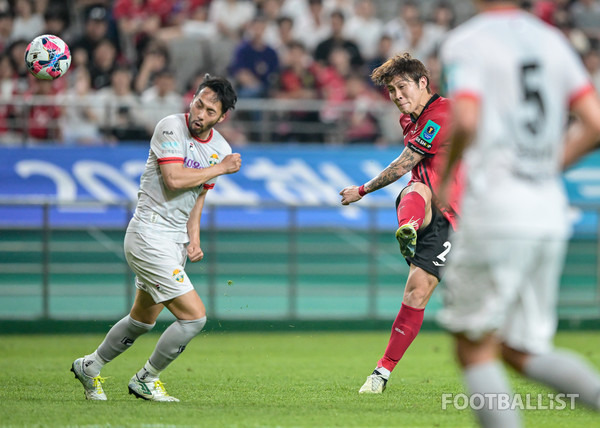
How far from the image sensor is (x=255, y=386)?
25.8 feet

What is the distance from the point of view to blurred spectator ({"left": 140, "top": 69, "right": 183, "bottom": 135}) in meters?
13.9

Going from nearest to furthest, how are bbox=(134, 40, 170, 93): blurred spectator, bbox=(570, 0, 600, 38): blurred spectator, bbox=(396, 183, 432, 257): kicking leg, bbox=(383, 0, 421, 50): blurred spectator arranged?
bbox=(396, 183, 432, 257): kicking leg < bbox=(134, 40, 170, 93): blurred spectator < bbox=(383, 0, 421, 50): blurred spectator < bbox=(570, 0, 600, 38): blurred spectator

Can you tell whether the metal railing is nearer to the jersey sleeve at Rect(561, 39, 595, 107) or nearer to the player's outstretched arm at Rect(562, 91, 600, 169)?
the player's outstretched arm at Rect(562, 91, 600, 169)

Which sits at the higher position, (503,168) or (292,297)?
(503,168)


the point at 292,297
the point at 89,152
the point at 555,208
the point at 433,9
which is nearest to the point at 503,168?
the point at 555,208

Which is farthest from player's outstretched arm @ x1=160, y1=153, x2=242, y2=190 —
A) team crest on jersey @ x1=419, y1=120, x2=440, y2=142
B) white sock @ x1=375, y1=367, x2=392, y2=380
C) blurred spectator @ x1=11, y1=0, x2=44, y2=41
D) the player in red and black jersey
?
blurred spectator @ x1=11, y1=0, x2=44, y2=41

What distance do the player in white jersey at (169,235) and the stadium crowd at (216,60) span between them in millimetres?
6878

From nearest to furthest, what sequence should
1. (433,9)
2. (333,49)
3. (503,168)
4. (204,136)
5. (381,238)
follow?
(503,168) < (204,136) < (381,238) < (333,49) < (433,9)

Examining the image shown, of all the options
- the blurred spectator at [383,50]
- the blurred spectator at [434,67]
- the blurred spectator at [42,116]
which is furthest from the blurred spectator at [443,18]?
the blurred spectator at [42,116]

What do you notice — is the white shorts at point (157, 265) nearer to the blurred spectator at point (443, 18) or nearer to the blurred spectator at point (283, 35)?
the blurred spectator at point (283, 35)

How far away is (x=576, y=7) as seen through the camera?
60.8 ft

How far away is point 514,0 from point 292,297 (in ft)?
31.4

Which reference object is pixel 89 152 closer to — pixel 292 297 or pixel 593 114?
pixel 292 297

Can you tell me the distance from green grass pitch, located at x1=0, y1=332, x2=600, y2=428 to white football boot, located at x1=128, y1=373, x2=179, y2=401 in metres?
0.17
